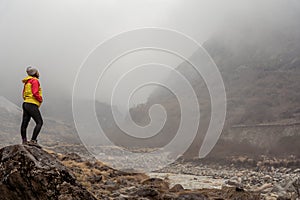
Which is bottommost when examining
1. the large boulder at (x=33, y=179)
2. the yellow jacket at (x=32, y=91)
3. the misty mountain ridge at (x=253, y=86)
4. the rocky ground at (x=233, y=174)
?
the rocky ground at (x=233, y=174)

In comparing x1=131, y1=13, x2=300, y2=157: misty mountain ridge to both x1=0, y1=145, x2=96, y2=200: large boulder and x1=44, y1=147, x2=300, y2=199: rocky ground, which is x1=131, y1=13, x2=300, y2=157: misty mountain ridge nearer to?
x1=44, y1=147, x2=300, y2=199: rocky ground

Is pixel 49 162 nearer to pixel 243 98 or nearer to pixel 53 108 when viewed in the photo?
pixel 243 98

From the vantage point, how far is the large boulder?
17.1ft

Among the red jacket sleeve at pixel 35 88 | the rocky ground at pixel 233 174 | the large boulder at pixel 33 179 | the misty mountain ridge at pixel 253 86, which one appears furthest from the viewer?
the misty mountain ridge at pixel 253 86

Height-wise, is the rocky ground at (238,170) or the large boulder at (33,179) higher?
the large boulder at (33,179)

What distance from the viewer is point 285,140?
46.1 metres

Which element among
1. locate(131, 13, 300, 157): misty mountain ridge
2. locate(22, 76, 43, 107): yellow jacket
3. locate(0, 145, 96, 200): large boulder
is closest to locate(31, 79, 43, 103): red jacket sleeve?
locate(22, 76, 43, 107): yellow jacket

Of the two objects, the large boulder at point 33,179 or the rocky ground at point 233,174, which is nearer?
the large boulder at point 33,179

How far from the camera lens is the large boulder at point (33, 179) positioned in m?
5.21

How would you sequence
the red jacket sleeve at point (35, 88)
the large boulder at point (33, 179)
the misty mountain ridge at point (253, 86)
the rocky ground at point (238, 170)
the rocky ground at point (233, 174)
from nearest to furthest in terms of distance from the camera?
the large boulder at point (33, 179) → the red jacket sleeve at point (35, 88) → the rocky ground at point (233, 174) → the rocky ground at point (238, 170) → the misty mountain ridge at point (253, 86)

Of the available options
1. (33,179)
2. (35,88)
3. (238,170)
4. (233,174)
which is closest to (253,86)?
(238,170)

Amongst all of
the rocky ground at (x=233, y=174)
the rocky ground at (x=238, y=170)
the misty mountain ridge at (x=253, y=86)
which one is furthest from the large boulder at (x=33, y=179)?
the misty mountain ridge at (x=253, y=86)

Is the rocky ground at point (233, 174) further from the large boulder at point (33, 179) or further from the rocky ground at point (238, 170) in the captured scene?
the large boulder at point (33, 179)

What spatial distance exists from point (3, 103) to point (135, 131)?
8593 centimetres
